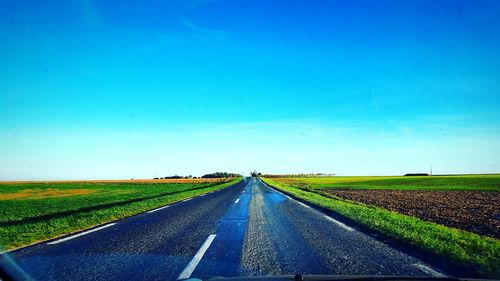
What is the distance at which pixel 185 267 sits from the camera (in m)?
5.35

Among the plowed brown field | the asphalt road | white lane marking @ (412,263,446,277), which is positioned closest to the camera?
white lane marking @ (412,263,446,277)

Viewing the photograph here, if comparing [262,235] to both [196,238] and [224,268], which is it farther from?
[224,268]

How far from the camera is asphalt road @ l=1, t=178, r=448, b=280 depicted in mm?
5109

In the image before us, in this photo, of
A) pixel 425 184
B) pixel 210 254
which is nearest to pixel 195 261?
pixel 210 254

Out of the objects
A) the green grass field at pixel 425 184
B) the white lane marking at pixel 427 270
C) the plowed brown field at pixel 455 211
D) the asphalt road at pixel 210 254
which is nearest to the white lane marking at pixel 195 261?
the asphalt road at pixel 210 254

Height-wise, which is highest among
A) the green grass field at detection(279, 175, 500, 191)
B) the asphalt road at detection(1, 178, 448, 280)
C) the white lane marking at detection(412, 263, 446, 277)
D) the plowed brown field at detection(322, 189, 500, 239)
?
the green grass field at detection(279, 175, 500, 191)

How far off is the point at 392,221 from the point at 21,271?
9.71 m

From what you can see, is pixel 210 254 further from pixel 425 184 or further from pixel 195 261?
pixel 425 184

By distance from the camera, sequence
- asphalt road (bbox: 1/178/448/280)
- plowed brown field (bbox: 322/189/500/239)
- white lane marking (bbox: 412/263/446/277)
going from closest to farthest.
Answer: white lane marking (bbox: 412/263/446/277), asphalt road (bbox: 1/178/448/280), plowed brown field (bbox: 322/189/500/239)

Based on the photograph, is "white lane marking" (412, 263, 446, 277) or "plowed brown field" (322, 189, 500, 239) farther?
"plowed brown field" (322, 189, 500, 239)

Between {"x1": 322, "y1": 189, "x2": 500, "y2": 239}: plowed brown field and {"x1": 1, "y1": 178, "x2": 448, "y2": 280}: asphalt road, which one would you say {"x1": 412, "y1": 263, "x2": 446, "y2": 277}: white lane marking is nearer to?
{"x1": 1, "y1": 178, "x2": 448, "y2": 280}: asphalt road

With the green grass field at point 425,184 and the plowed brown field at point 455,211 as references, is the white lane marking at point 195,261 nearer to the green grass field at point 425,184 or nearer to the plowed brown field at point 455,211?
the plowed brown field at point 455,211

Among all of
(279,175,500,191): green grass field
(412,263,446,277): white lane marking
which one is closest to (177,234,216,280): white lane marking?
(412,263,446,277): white lane marking

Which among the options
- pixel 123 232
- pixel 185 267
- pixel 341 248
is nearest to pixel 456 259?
pixel 341 248
